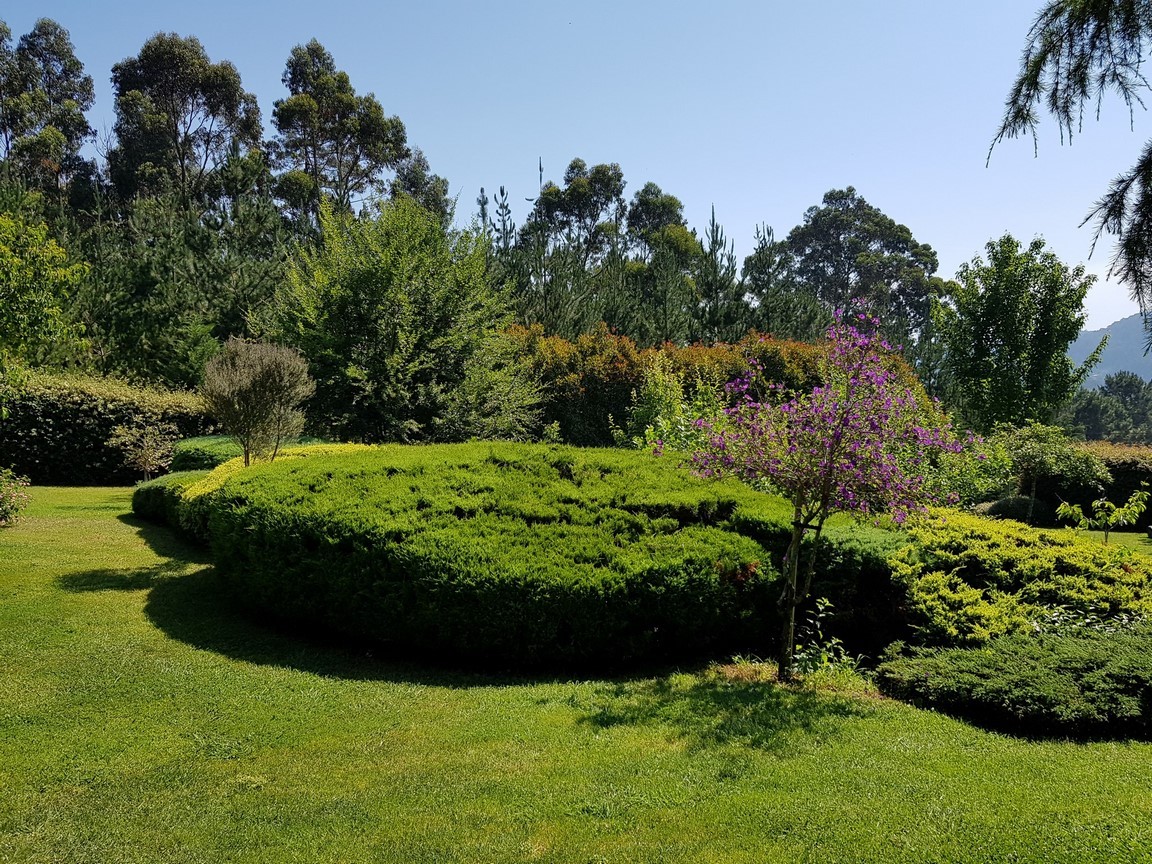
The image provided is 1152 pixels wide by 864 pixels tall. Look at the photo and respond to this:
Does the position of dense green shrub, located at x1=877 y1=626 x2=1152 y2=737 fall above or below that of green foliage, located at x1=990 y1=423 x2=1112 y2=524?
below

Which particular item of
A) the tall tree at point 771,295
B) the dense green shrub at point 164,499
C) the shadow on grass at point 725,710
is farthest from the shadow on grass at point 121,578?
the tall tree at point 771,295

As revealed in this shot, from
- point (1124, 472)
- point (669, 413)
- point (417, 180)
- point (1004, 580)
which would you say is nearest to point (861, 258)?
point (417, 180)

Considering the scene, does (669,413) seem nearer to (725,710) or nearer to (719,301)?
(725,710)

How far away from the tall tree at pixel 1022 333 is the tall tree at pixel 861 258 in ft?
144

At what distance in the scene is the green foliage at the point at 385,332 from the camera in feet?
50.7

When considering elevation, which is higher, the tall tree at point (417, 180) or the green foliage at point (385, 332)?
the tall tree at point (417, 180)

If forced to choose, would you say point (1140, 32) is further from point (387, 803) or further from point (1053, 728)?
point (387, 803)

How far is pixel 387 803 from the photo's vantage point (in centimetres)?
391

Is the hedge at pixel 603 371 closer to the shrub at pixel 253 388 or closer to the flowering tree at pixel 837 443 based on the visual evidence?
the shrub at pixel 253 388

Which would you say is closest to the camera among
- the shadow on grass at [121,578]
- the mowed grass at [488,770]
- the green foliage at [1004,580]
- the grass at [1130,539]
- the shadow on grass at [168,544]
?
the mowed grass at [488,770]

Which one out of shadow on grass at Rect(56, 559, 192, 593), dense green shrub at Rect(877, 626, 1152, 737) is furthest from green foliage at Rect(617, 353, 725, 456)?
shadow on grass at Rect(56, 559, 192, 593)

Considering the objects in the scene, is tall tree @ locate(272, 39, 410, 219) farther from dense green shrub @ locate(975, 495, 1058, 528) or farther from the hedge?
dense green shrub @ locate(975, 495, 1058, 528)

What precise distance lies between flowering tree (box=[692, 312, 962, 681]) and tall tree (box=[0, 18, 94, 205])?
46.4 meters

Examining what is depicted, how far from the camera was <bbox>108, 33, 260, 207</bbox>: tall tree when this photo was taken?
44375 millimetres
